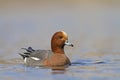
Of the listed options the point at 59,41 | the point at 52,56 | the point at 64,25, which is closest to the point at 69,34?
the point at 64,25

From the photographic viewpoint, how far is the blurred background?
17.3 m

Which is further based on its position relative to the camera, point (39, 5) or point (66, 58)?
point (39, 5)

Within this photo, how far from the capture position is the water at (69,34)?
13.7 metres

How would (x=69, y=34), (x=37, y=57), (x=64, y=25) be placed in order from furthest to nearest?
1. (x=64, y=25)
2. (x=69, y=34)
3. (x=37, y=57)

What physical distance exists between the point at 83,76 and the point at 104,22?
29.5 feet

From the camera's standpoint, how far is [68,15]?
23.9 m

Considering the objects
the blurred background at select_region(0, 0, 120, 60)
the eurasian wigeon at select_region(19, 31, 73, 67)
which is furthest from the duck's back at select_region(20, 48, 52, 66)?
the blurred background at select_region(0, 0, 120, 60)

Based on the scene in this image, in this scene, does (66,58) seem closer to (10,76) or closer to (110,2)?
(10,76)

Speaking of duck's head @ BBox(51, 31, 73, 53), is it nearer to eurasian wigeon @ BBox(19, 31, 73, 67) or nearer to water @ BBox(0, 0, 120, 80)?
eurasian wigeon @ BBox(19, 31, 73, 67)

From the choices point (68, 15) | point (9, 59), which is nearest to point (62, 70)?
point (9, 59)

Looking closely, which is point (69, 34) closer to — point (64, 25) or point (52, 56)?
point (64, 25)

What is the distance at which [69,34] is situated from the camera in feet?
64.8

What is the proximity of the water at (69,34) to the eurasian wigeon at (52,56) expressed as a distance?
0.21 meters

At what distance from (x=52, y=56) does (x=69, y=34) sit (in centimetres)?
483
